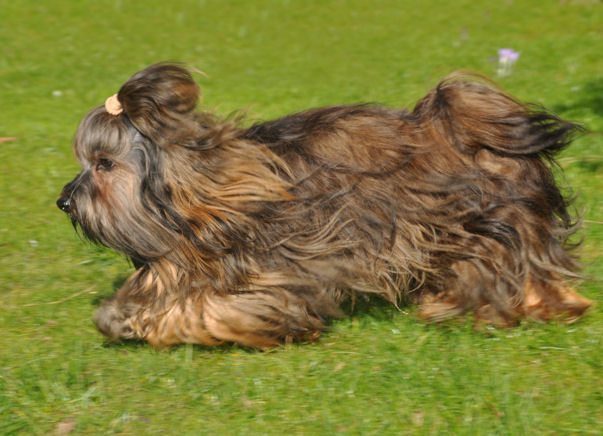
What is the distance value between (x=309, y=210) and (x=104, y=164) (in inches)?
40.3

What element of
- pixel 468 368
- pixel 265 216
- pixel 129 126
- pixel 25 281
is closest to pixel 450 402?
pixel 468 368

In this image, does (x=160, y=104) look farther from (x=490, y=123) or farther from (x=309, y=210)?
(x=490, y=123)

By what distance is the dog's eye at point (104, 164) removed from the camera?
3900mm

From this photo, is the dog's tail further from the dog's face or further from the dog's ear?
the dog's face

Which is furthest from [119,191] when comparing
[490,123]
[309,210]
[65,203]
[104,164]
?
[490,123]

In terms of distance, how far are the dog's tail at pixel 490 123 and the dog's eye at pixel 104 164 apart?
1.63 meters

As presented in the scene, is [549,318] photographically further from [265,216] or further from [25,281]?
[25,281]

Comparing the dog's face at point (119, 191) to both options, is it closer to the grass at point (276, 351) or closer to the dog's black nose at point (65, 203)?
the dog's black nose at point (65, 203)

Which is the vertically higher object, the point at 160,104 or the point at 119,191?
the point at 160,104

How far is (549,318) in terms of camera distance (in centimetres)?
435

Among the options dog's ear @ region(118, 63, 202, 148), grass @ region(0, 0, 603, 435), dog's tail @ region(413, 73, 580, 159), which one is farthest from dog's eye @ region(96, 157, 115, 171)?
dog's tail @ region(413, 73, 580, 159)

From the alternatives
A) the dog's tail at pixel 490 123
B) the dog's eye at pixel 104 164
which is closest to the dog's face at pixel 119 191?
the dog's eye at pixel 104 164

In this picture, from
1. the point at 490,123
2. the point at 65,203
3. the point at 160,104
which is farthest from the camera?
the point at 490,123

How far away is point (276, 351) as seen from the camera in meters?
4.27
